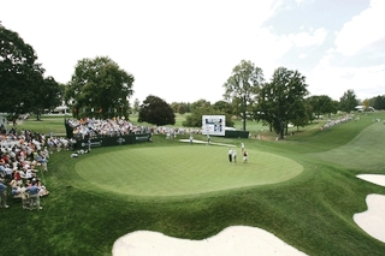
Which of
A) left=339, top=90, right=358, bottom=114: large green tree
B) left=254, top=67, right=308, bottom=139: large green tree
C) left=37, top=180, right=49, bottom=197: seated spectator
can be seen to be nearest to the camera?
left=37, top=180, right=49, bottom=197: seated spectator

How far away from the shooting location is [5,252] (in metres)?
12.4

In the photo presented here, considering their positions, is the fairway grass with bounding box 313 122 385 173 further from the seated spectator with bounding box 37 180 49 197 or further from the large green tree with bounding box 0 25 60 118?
the large green tree with bounding box 0 25 60 118

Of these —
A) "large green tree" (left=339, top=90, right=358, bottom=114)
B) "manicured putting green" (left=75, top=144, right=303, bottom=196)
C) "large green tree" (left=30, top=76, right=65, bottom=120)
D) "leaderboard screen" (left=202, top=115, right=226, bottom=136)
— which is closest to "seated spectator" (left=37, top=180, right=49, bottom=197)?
"manicured putting green" (left=75, top=144, right=303, bottom=196)

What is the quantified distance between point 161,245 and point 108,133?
84.3ft

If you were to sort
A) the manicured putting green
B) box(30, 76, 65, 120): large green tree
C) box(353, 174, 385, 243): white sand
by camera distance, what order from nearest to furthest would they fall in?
box(353, 174, 385, 243): white sand, the manicured putting green, box(30, 76, 65, 120): large green tree

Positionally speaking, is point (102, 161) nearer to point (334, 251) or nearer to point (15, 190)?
point (15, 190)

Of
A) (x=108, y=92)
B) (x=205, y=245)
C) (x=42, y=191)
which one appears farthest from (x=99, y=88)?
(x=205, y=245)

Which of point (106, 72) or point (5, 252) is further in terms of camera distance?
point (106, 72)

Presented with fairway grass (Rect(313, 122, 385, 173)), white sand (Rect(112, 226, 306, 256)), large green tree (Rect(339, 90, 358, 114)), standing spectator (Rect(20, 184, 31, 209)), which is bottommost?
white sand (Rect(112, 226, 306, 256))

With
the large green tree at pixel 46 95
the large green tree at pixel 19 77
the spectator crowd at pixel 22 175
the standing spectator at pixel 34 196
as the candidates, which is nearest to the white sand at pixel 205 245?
the standing spectator at pixel 34 196

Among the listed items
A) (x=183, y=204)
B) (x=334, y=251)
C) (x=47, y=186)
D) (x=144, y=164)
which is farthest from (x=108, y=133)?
(x=334, y=251)

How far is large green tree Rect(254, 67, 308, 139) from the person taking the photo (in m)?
60.5

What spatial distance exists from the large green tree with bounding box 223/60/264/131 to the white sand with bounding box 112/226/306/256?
5473cm

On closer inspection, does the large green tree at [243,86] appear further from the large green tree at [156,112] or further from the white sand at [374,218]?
the white sand at [374,218]
